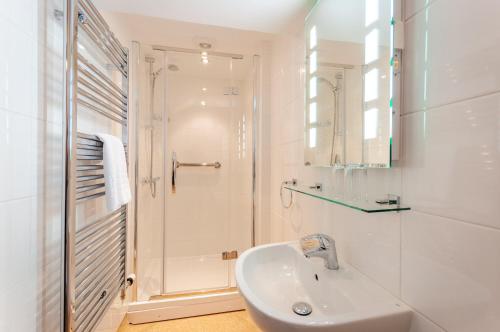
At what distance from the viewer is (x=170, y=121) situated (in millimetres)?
2172

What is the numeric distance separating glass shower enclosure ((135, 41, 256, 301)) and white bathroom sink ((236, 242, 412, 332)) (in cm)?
104

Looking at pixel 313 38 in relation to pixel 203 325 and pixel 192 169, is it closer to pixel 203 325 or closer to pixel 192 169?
pixel 192 169

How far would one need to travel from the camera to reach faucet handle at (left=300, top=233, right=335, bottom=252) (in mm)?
935

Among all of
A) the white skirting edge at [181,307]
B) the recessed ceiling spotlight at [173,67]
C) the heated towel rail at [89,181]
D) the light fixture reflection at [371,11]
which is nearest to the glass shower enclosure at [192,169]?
the recessed ceiling spotlight at [173,67]

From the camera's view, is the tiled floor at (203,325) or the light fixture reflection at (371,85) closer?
the light fixture reflection at (371,85)

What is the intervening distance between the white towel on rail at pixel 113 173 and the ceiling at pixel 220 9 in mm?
651

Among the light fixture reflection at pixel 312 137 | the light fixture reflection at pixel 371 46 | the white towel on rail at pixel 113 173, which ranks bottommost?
the white towel on rail at pixel 113 173

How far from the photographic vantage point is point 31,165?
798 mm

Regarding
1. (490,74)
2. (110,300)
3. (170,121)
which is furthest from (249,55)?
(110,300)

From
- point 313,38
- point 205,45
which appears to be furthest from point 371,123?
point 205,45

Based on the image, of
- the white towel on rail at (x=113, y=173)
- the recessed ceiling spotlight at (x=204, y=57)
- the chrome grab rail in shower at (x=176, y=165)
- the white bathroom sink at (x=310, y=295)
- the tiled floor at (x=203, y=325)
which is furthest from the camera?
the chrome grab rail in shower at (x=176, y=165)

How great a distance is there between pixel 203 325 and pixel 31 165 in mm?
1472

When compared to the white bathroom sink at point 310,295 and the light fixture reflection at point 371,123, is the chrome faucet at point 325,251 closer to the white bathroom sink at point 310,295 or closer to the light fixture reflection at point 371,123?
the white bathroom sink at point 310,295

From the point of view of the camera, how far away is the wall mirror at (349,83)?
0.74 metres
